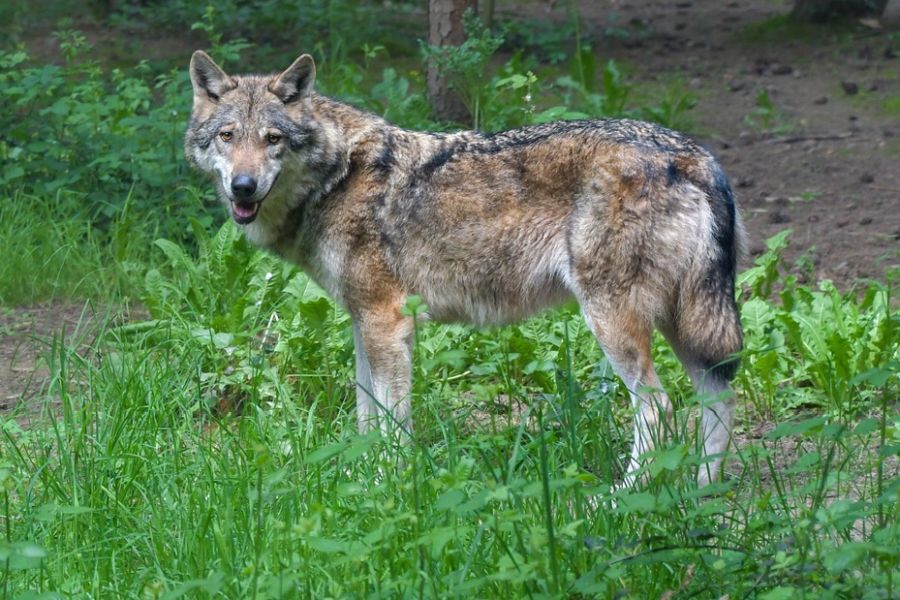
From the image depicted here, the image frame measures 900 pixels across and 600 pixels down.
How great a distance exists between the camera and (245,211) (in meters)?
5.00

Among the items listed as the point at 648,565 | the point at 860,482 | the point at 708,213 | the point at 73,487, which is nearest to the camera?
the point at 648,565

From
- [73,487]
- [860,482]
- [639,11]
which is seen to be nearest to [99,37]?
[639,11]

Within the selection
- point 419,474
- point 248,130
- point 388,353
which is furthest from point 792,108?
point 419,474

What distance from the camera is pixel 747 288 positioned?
6.59 m

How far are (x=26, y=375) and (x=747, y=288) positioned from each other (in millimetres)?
3687

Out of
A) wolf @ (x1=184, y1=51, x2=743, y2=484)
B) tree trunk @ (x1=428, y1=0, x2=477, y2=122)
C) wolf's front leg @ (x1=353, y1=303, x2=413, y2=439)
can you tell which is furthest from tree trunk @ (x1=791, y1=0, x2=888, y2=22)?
wolf's front leg @ (x1=353, y1=303, x2=413, y2=439)

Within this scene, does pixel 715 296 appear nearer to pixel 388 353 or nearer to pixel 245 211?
pixel 388 353

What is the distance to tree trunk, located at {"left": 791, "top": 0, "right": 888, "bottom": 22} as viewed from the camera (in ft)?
37.4

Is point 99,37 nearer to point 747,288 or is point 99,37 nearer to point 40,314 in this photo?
point 40,314

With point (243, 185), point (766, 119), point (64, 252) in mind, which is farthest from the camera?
point (766, 119)

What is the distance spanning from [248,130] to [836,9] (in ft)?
26.3

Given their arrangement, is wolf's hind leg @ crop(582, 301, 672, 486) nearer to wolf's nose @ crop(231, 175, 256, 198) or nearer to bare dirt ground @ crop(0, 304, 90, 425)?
wolf's nose @ crop(231, 175, 256, 198)

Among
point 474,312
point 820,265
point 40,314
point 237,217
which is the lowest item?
point 40,314

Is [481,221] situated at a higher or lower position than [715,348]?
higher
